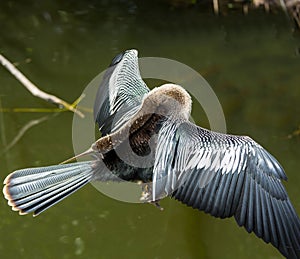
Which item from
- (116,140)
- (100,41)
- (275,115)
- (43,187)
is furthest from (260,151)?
(100,41)

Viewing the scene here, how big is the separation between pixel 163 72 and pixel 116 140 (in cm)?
297

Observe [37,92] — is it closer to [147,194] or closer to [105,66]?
[105,66]

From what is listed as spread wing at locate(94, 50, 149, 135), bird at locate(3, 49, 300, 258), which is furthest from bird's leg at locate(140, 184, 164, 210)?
spread wing at locate(94, 50, 149, 135)

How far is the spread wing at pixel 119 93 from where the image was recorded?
3822 millimetres

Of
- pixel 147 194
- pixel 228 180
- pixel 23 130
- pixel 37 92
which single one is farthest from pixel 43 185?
pixel 23 130

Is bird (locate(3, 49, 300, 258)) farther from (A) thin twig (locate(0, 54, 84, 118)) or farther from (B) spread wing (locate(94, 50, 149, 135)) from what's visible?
(A) thin twig (locate(0, 54, 84, 118))

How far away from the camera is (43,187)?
3.46 meters

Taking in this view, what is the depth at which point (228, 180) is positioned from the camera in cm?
338

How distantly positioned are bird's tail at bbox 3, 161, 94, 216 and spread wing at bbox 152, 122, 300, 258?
43 centimetres

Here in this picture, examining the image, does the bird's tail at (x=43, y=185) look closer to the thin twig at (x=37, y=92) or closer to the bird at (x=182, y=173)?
the bird at (x=182, y=173)

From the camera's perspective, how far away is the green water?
4742 millimetres

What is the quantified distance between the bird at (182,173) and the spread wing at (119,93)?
0.23 meters

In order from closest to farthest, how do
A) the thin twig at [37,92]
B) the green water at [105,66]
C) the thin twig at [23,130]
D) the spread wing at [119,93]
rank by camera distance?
the spread wing at [119,93], the green water at [105,66], the thin twig at [37,92], the thin twig at [23,130]

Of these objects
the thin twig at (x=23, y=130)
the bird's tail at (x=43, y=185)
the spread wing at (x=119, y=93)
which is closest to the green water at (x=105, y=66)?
the thin twig at (x=23, y=130)
